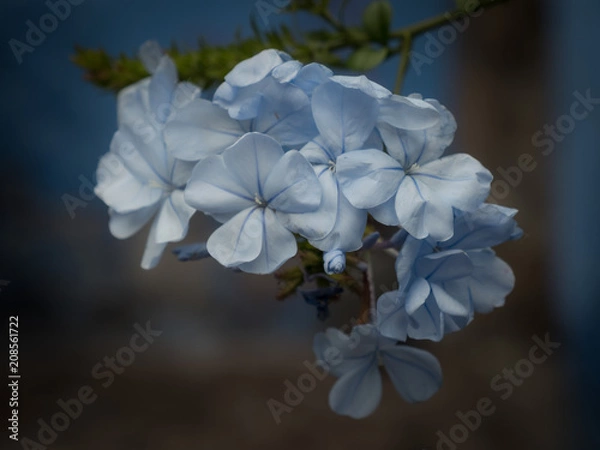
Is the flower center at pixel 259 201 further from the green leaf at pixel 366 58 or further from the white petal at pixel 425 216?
the green leaf at pixel 366 58

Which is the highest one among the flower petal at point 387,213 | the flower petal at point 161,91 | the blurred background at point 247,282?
the flower petal at point 161,91

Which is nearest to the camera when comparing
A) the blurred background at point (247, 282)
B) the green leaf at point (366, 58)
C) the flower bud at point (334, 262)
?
the flower bud at point (334, 262)

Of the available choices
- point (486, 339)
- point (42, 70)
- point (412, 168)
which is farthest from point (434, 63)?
point (412, 168)

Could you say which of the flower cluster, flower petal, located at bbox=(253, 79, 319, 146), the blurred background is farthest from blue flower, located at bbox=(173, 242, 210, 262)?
the blurred background

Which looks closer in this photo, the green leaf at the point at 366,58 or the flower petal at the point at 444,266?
the flower petal at the point at 444,266

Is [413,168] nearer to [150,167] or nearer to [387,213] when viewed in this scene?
[387,213]

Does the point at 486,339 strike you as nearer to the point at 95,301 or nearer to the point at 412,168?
the point at 95,301

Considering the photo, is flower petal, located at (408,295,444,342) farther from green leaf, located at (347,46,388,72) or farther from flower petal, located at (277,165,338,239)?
green leaf, located at (347,46,388,72)

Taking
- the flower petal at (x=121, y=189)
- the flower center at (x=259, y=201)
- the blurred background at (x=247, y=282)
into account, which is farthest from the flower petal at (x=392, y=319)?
the blurred background at (x=247, y=282)
